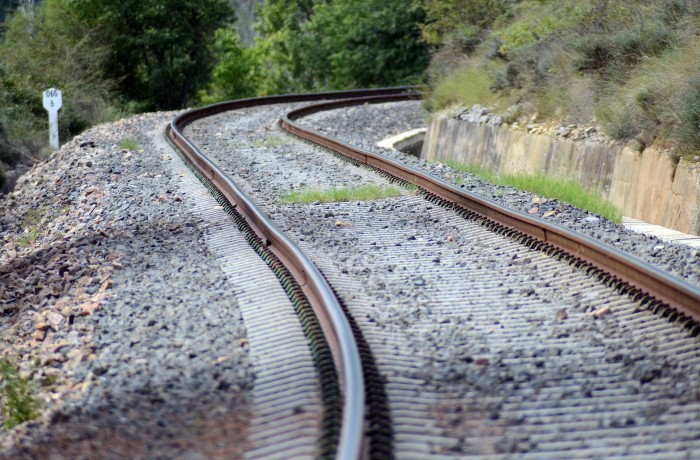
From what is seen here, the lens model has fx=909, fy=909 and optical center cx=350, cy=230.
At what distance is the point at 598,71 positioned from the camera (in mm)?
13656

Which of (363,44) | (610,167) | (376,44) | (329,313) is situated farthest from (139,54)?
(329,313)

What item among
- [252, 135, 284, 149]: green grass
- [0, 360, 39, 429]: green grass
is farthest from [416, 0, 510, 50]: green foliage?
[0, 360, 39, 429]: green grass

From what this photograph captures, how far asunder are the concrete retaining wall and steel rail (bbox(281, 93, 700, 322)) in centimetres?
238

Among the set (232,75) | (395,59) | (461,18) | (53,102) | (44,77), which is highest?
(461,18)

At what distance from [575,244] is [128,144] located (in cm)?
1048

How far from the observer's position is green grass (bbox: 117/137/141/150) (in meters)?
15.5

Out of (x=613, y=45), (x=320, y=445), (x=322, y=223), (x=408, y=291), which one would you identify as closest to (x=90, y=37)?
(x=613, y=45)

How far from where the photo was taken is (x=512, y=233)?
7.89 m

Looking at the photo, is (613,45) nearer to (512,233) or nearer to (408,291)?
(512,233)

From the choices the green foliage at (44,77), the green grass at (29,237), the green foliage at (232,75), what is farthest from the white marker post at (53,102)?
the green foliage at (232,75)

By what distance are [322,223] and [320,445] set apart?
16.2 ft

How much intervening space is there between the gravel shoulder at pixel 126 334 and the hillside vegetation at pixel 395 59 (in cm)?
588

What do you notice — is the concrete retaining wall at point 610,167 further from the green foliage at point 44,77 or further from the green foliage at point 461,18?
the green foliage at point 44,77

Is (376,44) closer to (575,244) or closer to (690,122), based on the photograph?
(690,122)
